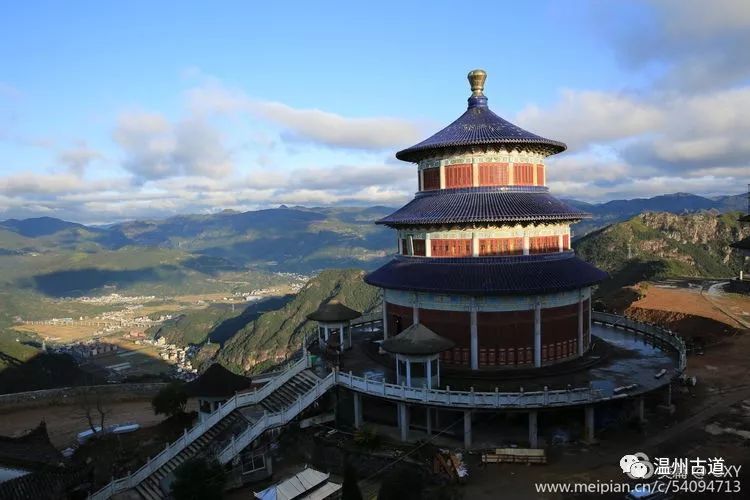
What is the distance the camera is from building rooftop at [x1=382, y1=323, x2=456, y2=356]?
28.6m

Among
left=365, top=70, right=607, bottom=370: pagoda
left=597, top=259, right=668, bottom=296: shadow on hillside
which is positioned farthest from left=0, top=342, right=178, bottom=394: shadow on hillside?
left=597, top=259, right=668, bottom=296: shadow on hillside

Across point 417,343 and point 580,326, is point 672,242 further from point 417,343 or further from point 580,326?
point 417,343

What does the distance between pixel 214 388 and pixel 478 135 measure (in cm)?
2274

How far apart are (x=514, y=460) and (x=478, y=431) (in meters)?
3.54

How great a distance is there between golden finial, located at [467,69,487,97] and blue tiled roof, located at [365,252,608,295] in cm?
1417

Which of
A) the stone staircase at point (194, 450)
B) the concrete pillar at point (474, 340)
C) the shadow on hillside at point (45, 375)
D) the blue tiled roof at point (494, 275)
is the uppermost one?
the blue tiled roof at point (494, 275)

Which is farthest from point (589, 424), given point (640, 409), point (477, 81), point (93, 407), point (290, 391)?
point (93, 407)

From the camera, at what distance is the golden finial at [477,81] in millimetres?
41469

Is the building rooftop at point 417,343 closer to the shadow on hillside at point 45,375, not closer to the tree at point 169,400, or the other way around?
the tree at point 169,400

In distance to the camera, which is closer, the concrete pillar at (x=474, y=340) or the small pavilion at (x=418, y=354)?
the small pavilion at (x=418, y=354)

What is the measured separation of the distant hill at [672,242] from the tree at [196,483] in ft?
440

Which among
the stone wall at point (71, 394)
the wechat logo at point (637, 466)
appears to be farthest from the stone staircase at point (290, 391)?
the stone wall at point (71, 394)

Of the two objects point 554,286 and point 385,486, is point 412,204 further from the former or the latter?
point 385,486

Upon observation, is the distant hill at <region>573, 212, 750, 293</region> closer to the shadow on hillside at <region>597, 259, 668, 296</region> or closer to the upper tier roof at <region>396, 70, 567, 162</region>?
the shadow on hillside at <region>597, 259, 668, 296</region>
